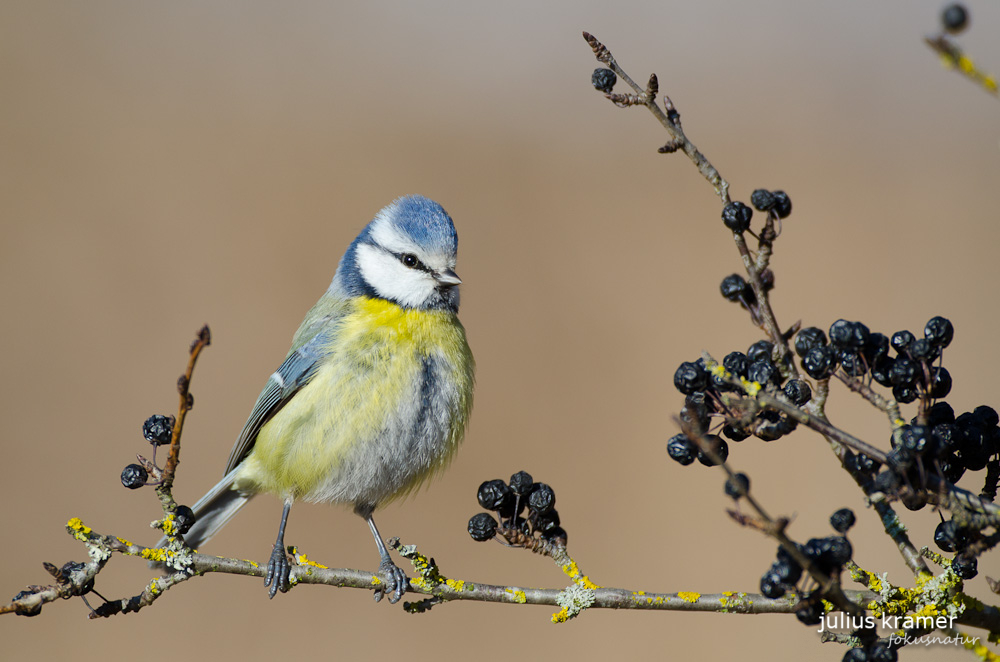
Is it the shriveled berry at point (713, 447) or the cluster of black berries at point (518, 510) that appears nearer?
the shriveled berry at point (713, 447)

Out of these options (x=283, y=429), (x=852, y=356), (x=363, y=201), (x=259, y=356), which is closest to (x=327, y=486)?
(x=283, y=429)

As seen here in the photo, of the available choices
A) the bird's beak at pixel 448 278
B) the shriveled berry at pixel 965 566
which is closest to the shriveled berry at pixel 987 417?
the shriveled berry at pixel 965 566

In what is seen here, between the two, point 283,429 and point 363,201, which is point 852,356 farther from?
point 363,201

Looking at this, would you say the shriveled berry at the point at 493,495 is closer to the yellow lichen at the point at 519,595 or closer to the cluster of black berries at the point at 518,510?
the cluster of black berries at the point at 518,510

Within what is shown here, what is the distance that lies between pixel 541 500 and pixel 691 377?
0.59 m

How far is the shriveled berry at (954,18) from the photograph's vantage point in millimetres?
971

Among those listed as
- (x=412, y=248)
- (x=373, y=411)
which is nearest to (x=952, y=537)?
(x=373, y=411)

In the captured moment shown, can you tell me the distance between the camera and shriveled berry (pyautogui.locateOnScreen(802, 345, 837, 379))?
4.68ft

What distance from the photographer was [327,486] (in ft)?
9.32

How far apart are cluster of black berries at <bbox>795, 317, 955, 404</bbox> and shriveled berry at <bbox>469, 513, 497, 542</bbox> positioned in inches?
34.4

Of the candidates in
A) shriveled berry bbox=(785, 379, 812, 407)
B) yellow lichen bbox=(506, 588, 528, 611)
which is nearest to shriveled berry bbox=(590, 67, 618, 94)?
shriveled berry bbox=(785, 379, 812, 407)

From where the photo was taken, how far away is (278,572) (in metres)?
2.28

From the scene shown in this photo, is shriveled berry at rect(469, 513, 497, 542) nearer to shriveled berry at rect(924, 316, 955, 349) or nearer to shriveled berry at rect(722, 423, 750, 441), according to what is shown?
shriveled berry at rect(722, 423, 750, 441)

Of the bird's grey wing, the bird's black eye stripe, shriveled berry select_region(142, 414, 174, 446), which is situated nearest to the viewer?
shriveled berry select_region(142, 414, 174, 446)
